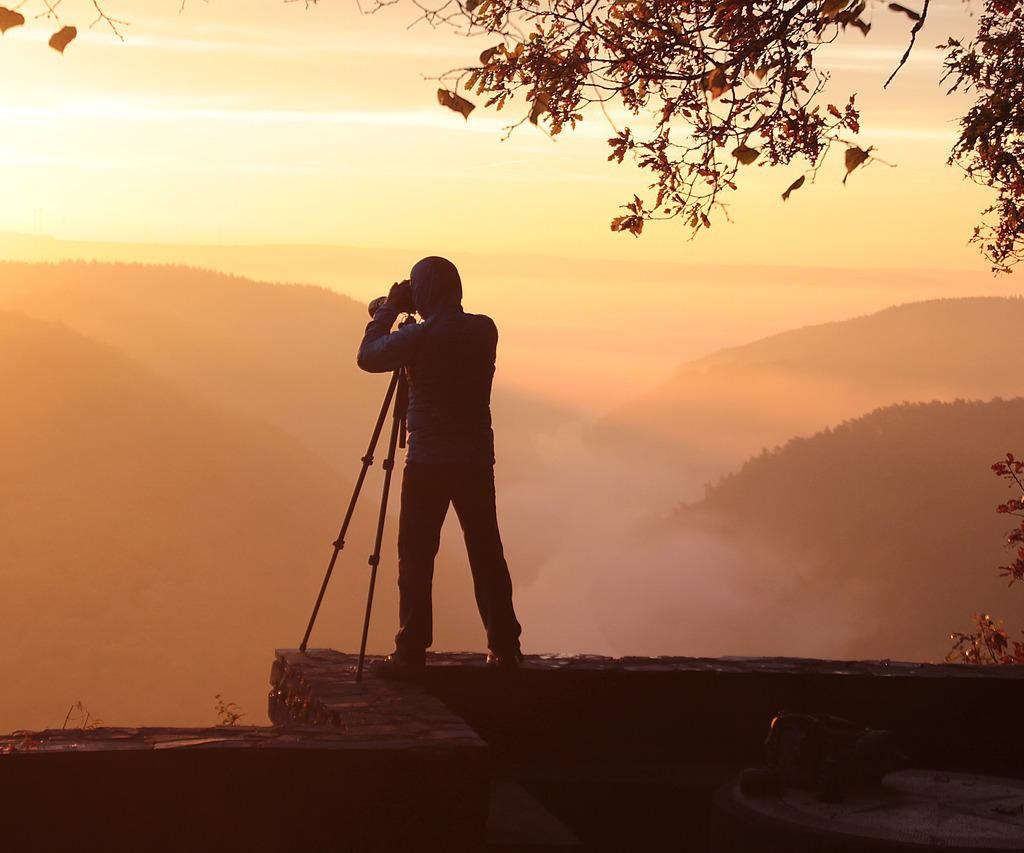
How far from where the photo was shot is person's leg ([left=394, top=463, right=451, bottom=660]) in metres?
8.33

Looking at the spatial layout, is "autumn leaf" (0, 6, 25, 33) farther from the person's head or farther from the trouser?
the trouser

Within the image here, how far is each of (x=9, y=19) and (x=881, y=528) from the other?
10056cm

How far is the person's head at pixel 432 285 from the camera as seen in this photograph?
8.42 metres

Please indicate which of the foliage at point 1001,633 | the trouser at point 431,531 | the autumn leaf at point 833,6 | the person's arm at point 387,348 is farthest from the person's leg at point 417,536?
the foliage at point 1001,633

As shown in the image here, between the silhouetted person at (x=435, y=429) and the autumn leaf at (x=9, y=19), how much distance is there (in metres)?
2.60

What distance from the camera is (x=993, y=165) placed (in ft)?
46.3

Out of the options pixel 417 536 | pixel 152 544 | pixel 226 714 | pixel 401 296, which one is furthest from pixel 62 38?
pixel 152 544

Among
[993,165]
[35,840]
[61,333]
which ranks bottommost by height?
[35,840]

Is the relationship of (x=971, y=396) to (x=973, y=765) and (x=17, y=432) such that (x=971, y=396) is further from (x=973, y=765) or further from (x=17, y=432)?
(x=973, y=765)

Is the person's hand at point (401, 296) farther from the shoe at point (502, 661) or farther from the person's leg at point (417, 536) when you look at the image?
the shoe at point (502, 661)

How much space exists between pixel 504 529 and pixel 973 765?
16294cm

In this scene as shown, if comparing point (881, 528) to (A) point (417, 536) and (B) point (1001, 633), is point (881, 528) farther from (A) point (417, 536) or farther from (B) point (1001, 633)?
(A) point (417, 536)

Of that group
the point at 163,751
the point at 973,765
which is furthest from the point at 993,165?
the point at 163,751

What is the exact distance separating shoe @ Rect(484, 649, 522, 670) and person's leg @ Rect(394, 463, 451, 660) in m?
0.52
